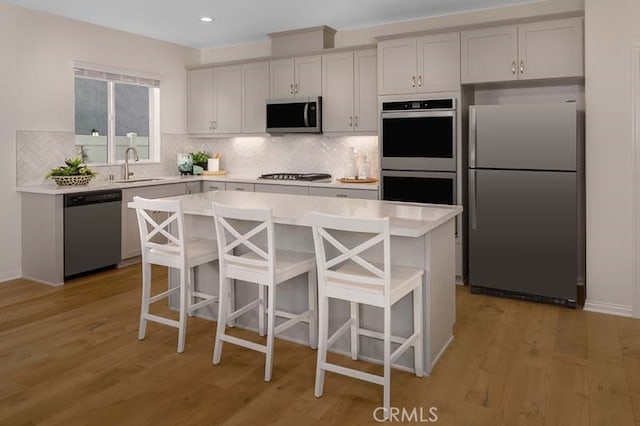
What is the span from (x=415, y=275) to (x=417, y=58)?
2853mm

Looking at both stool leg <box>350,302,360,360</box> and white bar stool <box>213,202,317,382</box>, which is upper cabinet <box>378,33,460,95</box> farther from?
stool leg <box>350,302,360,360</box>

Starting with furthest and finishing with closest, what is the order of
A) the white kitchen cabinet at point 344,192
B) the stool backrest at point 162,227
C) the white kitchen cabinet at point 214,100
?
the white kitchen cabinet at point 214,100, the white kitchen cabinet at point 344,192, the stool backrest at point 162,227

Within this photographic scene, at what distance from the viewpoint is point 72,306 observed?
4.09 meters

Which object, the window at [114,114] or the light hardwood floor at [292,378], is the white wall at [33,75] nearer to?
the window at [114,114]

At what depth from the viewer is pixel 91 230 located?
494cm

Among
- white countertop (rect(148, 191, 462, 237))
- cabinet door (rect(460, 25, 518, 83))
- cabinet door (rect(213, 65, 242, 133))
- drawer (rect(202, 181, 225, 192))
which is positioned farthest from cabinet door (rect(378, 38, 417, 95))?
drawer (rect(202, 181, 225, 192))

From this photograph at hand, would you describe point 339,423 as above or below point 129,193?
below

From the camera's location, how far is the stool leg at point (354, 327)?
9.71 ft

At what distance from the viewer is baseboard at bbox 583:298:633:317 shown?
3820 millimetres

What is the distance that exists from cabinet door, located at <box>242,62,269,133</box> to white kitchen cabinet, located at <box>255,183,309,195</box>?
2.54 feet

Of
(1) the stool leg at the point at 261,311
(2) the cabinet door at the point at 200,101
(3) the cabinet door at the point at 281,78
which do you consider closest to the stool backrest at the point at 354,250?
(1) the stool leg at the point at 261,311

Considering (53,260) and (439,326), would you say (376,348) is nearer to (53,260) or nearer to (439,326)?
(439,326)

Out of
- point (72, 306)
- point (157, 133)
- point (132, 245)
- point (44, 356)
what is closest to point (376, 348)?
point (44, 356)

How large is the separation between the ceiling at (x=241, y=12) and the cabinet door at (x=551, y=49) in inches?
24.8
